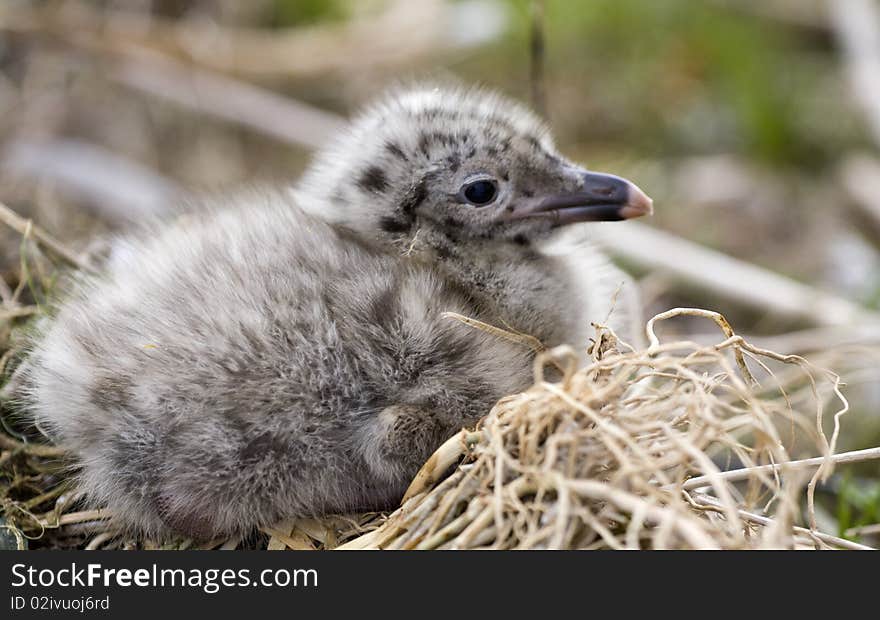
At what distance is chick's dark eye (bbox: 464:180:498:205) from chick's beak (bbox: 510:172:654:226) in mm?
70

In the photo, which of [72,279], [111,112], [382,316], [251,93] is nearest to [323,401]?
[382,316]

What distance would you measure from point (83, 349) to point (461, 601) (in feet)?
3.20

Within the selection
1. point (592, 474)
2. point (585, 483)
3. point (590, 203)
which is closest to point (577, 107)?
point (590, 203)

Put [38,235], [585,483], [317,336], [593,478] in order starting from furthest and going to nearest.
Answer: [38,235] → [317,336] → [593,478] → [585,483]

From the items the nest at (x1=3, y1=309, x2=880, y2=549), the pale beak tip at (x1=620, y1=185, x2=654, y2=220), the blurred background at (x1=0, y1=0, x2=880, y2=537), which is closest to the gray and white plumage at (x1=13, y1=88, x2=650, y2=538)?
the pale beak tip at (x1=620, y1=185, x2=654, y2=220)

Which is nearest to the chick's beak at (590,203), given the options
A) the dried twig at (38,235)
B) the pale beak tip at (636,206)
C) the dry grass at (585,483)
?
the pale beak tip at (636,206)

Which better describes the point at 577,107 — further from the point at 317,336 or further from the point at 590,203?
the point at 317,336

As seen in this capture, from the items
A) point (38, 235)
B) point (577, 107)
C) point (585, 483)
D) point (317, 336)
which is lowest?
point (585, 483)

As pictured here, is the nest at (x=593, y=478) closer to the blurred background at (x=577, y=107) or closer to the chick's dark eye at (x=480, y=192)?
the chick's dark eye at (x=480, y=192)

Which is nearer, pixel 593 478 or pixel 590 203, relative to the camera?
pixel 593 478

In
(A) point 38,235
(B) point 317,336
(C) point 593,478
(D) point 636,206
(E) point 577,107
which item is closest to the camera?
(C) point 593,478

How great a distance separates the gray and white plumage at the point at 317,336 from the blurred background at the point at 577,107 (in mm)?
1346

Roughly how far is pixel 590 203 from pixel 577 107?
4032mm

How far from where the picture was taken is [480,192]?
2.38m
